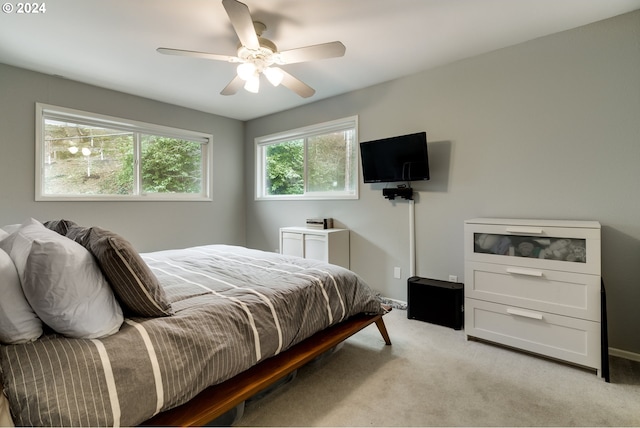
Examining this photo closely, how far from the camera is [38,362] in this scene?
964 millimetres

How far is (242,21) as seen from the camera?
69.1 inches

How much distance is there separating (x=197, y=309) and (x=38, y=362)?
1.79 feet

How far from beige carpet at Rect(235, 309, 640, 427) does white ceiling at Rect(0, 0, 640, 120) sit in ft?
8.08

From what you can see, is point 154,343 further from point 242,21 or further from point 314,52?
point 314,52

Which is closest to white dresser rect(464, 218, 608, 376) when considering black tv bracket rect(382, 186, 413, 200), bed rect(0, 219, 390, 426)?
black tv bracket rect(382, 186, 413, 200)

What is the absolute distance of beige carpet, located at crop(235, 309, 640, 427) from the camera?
1.55 m

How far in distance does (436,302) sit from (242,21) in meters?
2.66

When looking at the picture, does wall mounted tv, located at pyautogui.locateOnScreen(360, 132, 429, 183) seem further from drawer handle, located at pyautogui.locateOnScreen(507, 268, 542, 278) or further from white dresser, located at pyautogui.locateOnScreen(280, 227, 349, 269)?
drawer handle, located at pyautogui.locateOnScreen(507, 268, 542, 278)

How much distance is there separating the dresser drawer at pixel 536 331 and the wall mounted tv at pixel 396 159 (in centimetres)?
130

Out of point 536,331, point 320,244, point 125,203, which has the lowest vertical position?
point 536,331

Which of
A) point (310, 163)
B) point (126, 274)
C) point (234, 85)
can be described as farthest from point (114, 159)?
point (126, 274)

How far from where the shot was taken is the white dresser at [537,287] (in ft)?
6.49

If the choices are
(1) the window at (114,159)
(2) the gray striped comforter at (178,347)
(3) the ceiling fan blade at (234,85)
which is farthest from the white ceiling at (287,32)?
(2) the gray striped comforter at (178,347)

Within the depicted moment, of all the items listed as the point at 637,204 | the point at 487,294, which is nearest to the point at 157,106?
the point at 487,294
